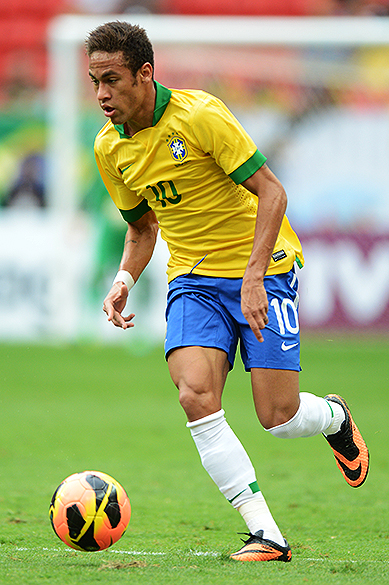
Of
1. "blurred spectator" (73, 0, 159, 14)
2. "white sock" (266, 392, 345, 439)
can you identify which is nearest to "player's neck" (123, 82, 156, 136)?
"white sock" (266, 392, 345, 439)

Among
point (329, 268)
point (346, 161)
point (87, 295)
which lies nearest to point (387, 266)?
point (329, 268)

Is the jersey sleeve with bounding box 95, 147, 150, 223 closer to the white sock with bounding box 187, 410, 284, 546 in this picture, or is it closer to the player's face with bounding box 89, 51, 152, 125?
the player's face with bounding box 89, 51, 152, 125

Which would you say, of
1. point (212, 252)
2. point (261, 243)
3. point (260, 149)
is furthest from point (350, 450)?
point (260, 149)

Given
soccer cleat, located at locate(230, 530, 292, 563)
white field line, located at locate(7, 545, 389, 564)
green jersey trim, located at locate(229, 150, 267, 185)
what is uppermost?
green jersey trim, located at locate(229, 150, 267, 185)

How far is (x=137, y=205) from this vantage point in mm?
4371

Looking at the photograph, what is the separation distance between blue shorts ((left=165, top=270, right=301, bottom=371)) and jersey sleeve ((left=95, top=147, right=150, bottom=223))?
0.50 m

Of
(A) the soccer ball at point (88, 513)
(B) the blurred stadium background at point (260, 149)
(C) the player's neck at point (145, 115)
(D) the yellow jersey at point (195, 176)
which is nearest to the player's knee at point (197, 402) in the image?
(A) the soccer ball at point (88, 513)

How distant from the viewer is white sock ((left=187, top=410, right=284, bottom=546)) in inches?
147

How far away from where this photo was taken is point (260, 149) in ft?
41.2

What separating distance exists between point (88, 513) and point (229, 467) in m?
0.62

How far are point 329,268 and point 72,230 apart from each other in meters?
3.48

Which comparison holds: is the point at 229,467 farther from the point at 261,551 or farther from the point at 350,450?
the point at 350,450

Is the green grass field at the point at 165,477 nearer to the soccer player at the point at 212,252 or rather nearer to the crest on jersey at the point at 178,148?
the soccer player at the point at 212,252

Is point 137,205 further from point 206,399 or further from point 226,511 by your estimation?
point 226,511
